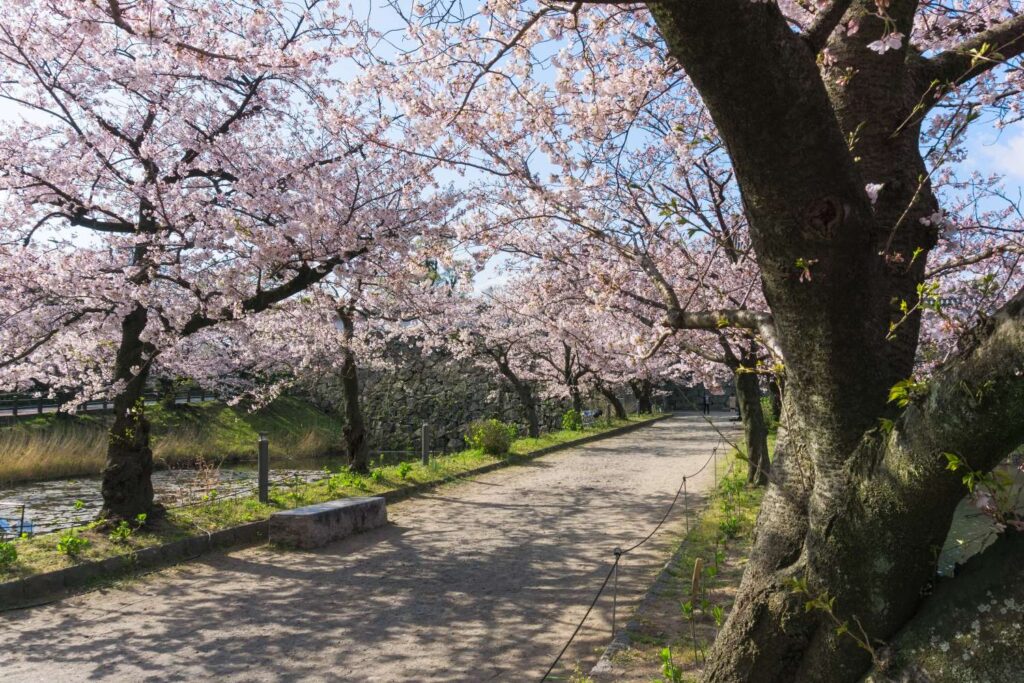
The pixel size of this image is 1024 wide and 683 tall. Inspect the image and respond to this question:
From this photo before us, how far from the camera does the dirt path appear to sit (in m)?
4.83

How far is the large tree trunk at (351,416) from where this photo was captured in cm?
1348

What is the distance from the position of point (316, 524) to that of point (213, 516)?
5.56 ft

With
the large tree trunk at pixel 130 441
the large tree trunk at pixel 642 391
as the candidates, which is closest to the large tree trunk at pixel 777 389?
the large tree trunk at pixel 130 441

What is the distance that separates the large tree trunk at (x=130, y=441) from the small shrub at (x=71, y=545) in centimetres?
82

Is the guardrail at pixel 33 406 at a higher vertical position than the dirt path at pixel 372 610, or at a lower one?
higher

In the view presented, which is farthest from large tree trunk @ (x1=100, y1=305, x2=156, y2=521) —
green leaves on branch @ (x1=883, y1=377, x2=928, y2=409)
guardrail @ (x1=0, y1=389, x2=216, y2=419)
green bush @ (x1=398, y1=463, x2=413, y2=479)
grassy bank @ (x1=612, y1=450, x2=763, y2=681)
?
guardrail @ (x1=0, y1=389, x2=216, y2=419)

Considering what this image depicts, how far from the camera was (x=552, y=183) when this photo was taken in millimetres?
7340

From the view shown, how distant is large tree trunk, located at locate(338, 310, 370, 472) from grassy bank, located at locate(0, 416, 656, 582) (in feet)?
1.25

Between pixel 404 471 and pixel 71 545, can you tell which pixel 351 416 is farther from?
pixel 71 545

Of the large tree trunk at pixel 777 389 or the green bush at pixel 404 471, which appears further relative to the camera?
the green bush at pixel 404 471

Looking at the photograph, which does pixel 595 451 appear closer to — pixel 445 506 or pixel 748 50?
pixel 445 506

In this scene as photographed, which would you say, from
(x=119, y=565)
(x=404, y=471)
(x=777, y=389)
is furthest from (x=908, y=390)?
(x=404, y=471)

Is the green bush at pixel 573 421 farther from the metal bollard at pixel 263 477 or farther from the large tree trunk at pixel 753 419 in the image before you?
the metal bollard at pixel 263 477

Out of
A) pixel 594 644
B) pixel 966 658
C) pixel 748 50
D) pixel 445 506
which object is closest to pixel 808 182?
pixel 748 50
